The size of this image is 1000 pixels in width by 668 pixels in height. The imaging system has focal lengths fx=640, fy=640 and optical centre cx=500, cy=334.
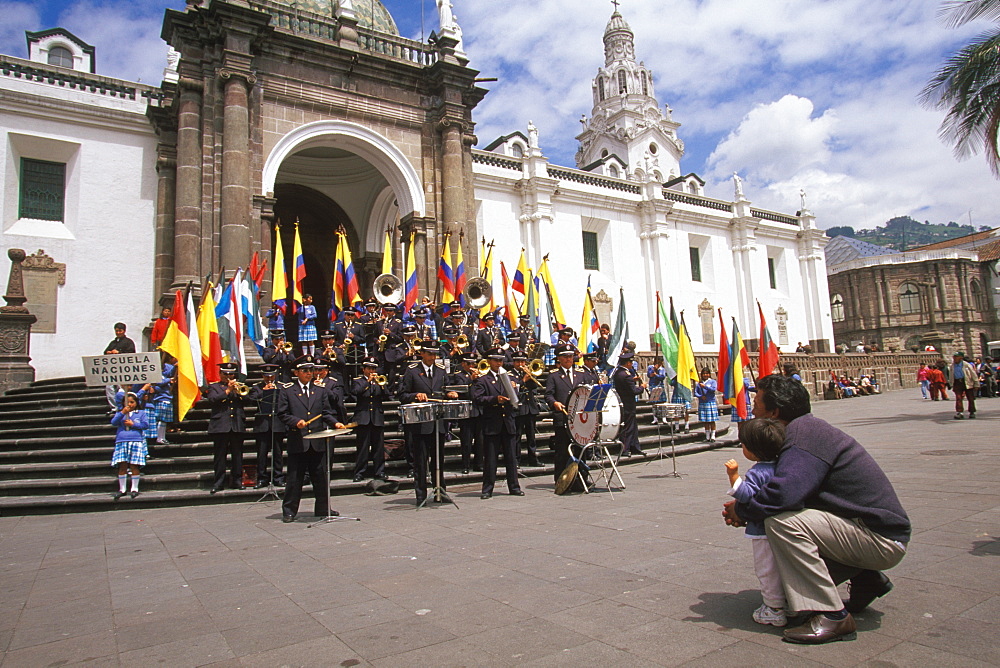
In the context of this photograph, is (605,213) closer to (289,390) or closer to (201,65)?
(201,65)

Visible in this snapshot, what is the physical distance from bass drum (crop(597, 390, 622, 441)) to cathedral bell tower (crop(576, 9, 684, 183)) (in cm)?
4309

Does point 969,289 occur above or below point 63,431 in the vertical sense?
above

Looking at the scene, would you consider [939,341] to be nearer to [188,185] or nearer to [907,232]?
[188,185]

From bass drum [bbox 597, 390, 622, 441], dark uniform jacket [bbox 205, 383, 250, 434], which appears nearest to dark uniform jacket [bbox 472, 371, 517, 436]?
bass drum [bbox 597, 390, 622, 441]

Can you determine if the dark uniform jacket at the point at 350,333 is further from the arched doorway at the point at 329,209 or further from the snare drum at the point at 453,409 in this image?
the arched doorway at the point at 329,209

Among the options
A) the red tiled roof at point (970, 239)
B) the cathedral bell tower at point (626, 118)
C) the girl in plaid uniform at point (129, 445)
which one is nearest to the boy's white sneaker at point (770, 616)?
the girl in plaid uniform at point (129, 445)

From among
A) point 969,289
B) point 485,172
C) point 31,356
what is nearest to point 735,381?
point 485,172

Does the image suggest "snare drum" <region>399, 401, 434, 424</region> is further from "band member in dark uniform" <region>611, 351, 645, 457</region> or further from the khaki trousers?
the khaki trousers

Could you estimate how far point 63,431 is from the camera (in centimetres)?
1089

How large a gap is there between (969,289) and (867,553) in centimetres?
5927

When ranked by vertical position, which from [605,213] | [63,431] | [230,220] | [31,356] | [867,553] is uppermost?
[605,213]

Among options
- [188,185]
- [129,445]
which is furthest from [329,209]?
[129,445]

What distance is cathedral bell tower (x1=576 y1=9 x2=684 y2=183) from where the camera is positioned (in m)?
50.7

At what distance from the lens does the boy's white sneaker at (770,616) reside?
3414mm
